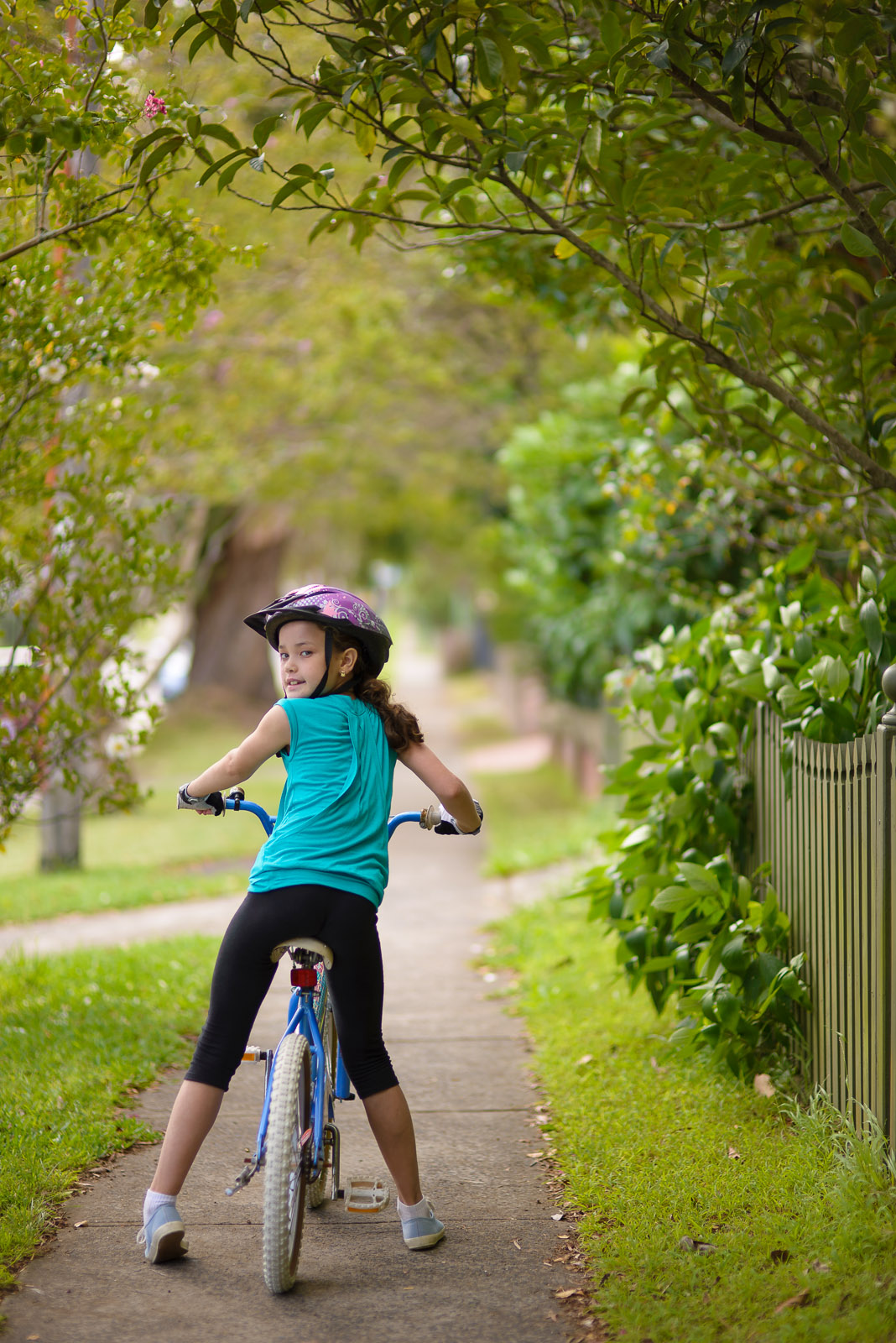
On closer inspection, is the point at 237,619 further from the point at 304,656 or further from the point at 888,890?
the point at 888,890

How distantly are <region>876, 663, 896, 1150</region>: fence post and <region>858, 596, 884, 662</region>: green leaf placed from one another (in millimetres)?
563

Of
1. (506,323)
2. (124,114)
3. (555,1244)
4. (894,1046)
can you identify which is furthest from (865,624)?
(506,323)

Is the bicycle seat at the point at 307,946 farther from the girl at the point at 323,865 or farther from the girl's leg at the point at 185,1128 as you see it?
the girl's leg at the point at 185,1128

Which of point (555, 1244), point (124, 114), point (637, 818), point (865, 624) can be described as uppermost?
point (124, 114)

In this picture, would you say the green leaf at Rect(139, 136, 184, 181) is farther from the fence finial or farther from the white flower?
the fence finial

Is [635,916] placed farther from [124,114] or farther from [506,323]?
[506,323]

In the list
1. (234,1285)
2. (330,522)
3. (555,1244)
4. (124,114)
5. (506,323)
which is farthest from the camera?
(330,522)

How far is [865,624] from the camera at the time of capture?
411cm

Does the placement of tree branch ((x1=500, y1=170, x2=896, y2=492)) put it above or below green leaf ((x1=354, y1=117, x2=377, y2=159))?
below

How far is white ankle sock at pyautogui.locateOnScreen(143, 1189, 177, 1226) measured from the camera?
11.4 feet

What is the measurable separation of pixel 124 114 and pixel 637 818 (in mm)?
3504

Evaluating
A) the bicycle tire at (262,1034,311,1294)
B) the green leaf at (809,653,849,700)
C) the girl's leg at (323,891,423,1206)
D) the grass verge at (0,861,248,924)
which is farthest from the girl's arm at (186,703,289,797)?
the grass verge at (0,861,248,924)

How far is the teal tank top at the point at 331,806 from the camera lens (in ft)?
11.3

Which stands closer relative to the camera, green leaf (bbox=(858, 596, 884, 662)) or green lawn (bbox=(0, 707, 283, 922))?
green leaf (bbox=(858, 596, 884, 662))
